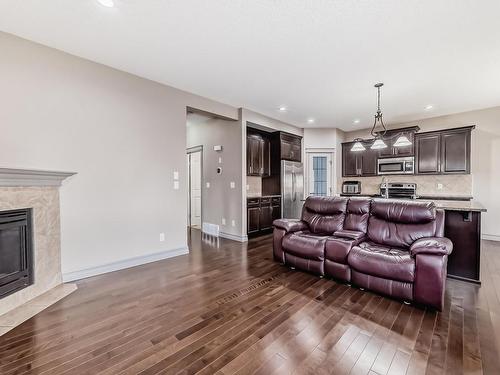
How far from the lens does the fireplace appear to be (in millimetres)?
2318

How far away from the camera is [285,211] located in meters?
6.02

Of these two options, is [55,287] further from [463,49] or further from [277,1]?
[463,49]

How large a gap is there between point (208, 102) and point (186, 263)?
296 centimetres

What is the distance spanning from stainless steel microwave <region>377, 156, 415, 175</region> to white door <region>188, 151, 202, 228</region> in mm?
4891

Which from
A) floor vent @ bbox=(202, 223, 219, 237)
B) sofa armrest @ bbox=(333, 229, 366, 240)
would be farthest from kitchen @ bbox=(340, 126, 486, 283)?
floor vent @ bbox=(202, 223, 219, 237)

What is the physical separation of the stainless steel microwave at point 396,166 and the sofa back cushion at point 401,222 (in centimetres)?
325

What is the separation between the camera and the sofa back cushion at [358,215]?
11.2 feet

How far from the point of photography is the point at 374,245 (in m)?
3.06

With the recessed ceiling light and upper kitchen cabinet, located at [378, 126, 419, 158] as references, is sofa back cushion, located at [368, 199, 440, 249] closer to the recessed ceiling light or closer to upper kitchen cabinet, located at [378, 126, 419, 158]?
upper kitchen cabinet, located at [378, 126, 419, 158]

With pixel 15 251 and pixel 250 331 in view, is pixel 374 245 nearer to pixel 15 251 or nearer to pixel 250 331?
pixel 250 331

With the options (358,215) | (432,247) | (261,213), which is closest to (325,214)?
(358,215)

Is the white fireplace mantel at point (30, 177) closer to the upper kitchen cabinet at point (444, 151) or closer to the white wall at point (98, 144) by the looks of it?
the white wall at point (98, 144)

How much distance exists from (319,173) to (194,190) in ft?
12.1

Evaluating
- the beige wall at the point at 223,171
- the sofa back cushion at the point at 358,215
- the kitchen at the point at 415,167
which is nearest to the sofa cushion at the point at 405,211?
the sofa back cushion at the point at 358,215
